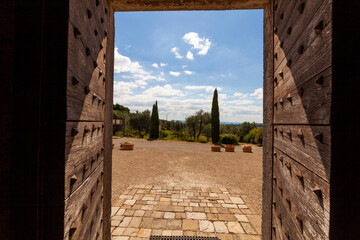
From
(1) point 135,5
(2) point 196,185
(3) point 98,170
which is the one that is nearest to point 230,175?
(2) point 196,185

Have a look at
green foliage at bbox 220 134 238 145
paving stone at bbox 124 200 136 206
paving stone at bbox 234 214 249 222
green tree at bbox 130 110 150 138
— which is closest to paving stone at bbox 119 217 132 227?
paving stone at bbox 124 200 136 206

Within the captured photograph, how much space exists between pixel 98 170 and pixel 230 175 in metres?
6.22

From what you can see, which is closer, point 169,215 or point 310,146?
point 310,146

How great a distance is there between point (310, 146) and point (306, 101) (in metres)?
0.34

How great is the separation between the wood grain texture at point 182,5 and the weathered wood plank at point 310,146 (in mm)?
1856

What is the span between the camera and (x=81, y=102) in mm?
1220

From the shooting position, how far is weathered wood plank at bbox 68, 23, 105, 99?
999 mm

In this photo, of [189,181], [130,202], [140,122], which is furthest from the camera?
[140,122]

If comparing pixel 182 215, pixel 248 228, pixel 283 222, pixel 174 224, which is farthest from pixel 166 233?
pixel 283 222

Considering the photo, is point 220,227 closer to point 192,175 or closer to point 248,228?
point 248,228

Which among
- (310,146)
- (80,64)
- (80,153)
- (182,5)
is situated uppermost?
(182,5)

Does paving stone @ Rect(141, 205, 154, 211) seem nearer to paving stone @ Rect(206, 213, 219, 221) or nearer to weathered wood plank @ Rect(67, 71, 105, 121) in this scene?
paving stone @ Rect(206, 213, 219, 221)
